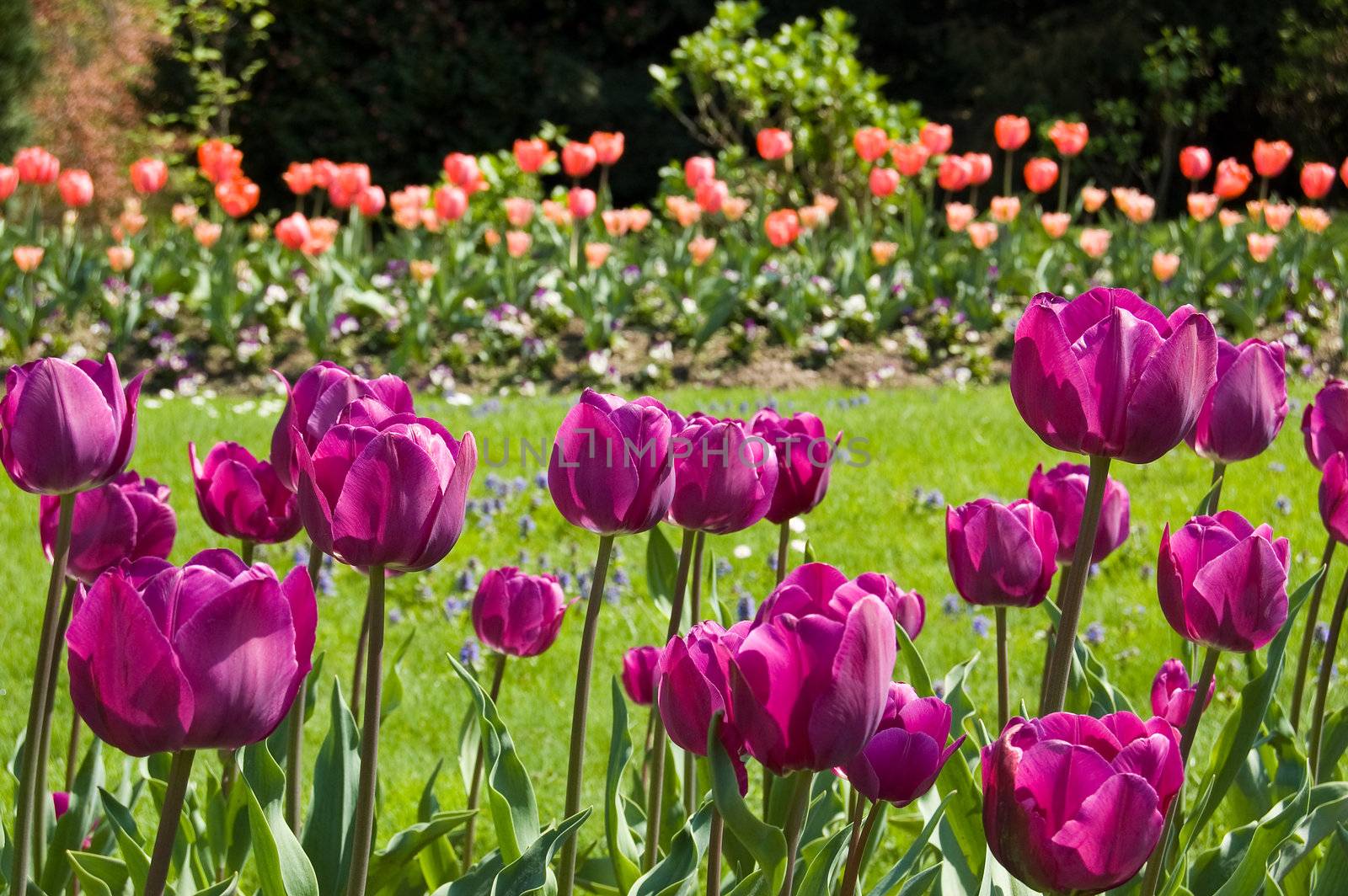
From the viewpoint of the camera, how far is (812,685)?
991mm

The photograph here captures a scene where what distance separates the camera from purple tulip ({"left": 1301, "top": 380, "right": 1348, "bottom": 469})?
5.52 feet

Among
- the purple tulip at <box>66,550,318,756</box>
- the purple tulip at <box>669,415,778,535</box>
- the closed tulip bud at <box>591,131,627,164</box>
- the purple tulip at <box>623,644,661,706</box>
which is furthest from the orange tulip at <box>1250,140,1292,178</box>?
the purple tulip at <box>66,550,318,756</box>

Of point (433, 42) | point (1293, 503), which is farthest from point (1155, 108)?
point (1293, 503)

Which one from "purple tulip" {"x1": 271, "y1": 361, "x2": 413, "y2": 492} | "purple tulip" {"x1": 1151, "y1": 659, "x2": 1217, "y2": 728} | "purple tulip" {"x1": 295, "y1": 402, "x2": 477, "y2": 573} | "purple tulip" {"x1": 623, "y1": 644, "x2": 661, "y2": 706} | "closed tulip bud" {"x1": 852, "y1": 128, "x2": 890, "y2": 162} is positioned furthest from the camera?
"closed tulip bud" {"x1": 852, "y1": 128, "x2": 890, "y2": 162}

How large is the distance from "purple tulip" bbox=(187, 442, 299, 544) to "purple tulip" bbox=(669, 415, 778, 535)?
443mm

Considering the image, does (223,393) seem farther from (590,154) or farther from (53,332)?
(590,154)

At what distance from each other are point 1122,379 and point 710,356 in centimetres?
557

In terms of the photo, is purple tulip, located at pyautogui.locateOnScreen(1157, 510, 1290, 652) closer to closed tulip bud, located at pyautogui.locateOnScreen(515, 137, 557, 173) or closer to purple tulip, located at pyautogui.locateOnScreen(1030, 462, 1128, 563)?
purple tulip, located at pyautogui.locateOnScreen(1030, 462, 1128, 563)

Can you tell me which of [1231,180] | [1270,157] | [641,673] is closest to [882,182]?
[1231,180]

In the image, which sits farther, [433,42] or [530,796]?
[433,42]

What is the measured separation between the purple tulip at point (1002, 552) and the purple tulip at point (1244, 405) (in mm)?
223

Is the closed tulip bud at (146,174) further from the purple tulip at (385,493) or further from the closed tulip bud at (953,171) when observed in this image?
the purple tulip at (385,493)

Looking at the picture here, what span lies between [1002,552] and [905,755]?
18.1 inches

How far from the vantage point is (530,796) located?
140cm
